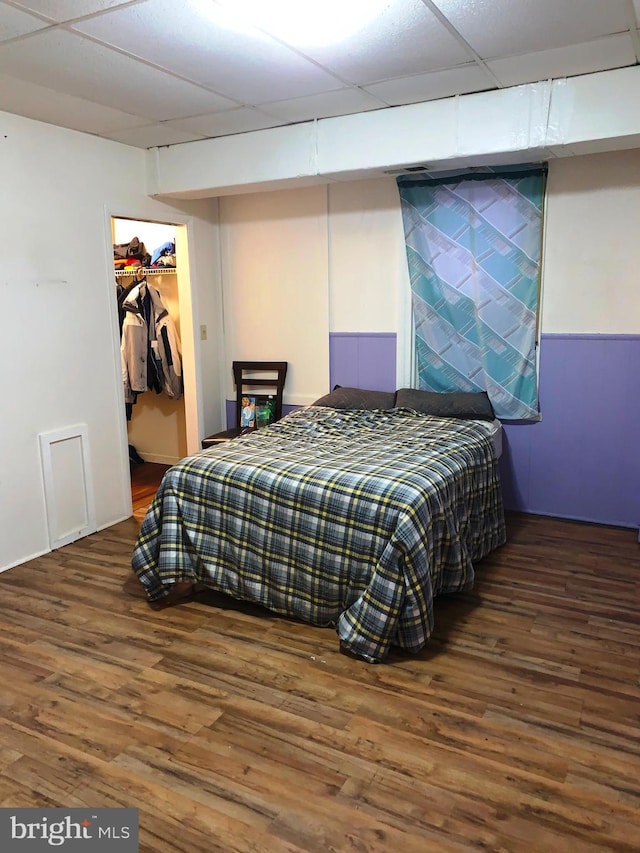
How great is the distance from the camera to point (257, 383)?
4.94 metres

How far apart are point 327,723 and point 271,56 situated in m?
2.62

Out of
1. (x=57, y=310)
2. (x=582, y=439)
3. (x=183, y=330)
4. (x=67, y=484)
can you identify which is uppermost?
(x=57, y=310)

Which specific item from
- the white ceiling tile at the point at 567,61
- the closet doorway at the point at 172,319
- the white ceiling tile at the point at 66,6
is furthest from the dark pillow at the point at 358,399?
the white ceiling tile at the point at 66,6

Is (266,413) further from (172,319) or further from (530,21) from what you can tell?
(530,21)

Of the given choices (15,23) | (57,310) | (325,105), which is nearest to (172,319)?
(57,310)

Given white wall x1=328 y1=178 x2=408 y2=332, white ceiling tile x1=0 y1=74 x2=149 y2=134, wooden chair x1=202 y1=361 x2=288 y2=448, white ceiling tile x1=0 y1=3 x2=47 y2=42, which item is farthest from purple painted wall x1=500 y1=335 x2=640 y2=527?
white ceiling tile x1=0 y1=3 x2=47 y2=42

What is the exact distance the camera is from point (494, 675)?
2441 mm

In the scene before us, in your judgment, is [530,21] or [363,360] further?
[363,360]

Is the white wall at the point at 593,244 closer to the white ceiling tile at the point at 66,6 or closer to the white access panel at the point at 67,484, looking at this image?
the white ceiling tile at the point at 66,6

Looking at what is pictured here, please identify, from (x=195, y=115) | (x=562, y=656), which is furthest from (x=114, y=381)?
(x=562, y=656)

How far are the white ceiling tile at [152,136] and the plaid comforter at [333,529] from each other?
1932mm

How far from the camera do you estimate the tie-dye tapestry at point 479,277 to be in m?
3.82

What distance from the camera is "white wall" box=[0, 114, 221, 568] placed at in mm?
3385

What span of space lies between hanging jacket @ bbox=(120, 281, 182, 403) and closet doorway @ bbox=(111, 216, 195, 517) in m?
0.10
